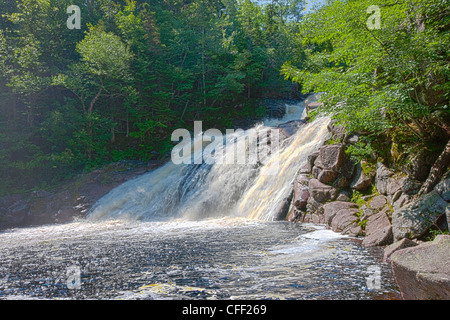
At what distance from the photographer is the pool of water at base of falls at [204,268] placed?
184 inches

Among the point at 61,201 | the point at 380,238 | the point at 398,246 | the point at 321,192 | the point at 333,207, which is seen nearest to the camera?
the point at 398,246

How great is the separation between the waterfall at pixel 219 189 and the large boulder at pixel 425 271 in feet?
23.4

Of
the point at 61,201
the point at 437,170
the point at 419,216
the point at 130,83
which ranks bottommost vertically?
the point at 61,201

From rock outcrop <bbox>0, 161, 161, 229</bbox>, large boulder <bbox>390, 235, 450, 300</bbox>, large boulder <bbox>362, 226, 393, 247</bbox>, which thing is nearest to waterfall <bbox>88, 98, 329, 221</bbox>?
rock outcrop <bbox>0, 161, 161, 229</bbox>

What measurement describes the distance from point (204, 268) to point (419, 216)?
15.1ft

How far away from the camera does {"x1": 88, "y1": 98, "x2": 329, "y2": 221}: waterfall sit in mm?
12352

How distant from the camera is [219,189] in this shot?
1426 cm

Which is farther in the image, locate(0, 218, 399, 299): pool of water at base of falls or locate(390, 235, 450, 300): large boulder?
locate(0, 218, 399, 299): pool of water at base of falls

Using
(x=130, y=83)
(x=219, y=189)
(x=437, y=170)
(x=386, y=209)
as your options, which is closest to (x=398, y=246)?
(x=437, y=170)

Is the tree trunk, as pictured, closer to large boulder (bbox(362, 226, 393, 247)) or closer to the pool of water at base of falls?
large boulder (bbox(362, 226, 393, 247))

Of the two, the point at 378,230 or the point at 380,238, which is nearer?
the point at 380,238

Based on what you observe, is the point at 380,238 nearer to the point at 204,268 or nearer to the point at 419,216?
the point at 419,216

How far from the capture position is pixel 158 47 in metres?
25.3
